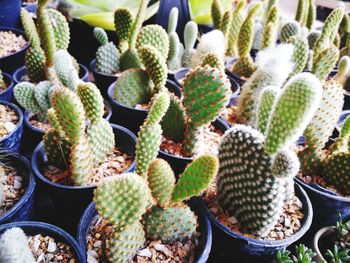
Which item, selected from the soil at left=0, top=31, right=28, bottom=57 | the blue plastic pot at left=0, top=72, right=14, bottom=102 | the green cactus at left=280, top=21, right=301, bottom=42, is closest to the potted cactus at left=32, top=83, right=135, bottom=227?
the blue plastic pot at left=0, top=72, right=14, bottom=102

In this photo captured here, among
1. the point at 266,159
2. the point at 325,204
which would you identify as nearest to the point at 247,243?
the point at 266,159

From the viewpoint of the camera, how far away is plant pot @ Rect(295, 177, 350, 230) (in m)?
1.09

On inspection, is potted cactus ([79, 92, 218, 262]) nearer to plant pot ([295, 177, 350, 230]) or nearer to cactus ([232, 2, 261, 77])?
plant pot ([295, 177, 350, 230])

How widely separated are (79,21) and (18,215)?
4.17ft

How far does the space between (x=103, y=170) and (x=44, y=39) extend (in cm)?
58

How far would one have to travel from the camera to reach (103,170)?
43.9 inches

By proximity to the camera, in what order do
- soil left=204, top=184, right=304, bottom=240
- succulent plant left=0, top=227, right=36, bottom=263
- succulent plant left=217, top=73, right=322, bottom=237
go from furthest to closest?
soil left=204, top=184, right=304, bottom=240, succulent plant left=217, top=73, right=322, bottom=237, succulent plant left=0, top=227, right=36, bottom=263

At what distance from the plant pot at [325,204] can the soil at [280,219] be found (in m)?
0.07

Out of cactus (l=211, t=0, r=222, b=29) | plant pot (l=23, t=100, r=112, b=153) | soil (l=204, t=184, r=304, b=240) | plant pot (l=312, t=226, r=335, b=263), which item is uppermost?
cactus (l=211, t=0, r=222, b=29)

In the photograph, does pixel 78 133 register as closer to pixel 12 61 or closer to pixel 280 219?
pixel 280 219

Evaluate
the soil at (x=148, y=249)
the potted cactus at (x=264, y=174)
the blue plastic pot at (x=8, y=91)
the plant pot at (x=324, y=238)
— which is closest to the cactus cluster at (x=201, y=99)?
the potted cactus at (x=264, y=174)

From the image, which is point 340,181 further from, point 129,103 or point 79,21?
point 79,21

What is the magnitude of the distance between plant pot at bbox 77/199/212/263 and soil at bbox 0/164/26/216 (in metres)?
0.23

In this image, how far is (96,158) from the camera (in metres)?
1.11
